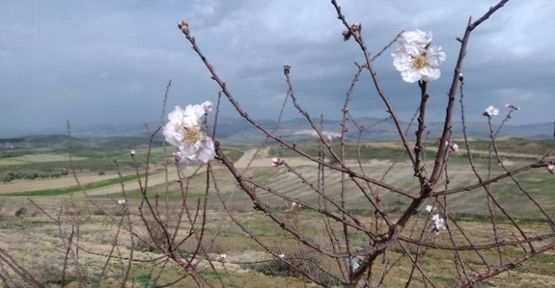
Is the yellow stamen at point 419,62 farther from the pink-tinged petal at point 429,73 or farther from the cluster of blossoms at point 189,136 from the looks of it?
A: the cluster of blossoms at point 189,136

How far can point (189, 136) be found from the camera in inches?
59.1

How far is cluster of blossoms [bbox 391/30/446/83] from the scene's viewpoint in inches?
58.9

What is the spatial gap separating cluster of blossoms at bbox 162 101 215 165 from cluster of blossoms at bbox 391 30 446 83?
0.57 m

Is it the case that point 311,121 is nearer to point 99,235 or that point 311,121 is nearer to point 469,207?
point 99,235

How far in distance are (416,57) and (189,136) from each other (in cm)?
67

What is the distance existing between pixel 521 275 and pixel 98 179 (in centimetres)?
6582

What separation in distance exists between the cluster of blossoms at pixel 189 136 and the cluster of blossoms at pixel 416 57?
565 millimetres

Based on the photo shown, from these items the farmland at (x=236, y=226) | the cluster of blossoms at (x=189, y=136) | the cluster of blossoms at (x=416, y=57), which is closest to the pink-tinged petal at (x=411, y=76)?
the cluster of blossoms at (x=416, y=57)

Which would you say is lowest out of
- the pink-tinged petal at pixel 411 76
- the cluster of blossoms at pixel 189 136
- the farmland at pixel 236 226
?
the farmland at pixel 236 226

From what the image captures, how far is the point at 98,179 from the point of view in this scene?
74500mm

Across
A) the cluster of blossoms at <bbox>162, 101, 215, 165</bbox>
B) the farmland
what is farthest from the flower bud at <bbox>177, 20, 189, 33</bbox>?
the farmland

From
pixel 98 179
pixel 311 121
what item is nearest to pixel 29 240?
pixel 311 121

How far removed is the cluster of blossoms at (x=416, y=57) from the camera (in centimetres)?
150

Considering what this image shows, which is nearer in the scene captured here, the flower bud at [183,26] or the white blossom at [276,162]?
the flower bud at [183,26]
